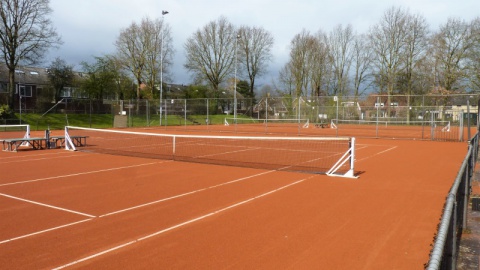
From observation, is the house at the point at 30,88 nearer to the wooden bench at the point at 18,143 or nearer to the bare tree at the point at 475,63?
the wooden bench at the point at 18,143

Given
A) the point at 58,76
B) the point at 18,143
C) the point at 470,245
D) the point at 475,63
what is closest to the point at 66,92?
the point at 58,76

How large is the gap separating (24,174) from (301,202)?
8.53 metres

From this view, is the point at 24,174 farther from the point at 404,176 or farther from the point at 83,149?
the point at 404,176

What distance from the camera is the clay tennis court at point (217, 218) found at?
486cm

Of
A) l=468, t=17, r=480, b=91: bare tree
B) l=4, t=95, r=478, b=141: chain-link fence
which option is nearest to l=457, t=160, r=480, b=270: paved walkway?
l=4, t=95, r=478, b=141: chain-link fence

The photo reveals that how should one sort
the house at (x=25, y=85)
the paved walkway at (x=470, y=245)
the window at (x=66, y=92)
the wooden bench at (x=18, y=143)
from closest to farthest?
the paved walkway at (x=470, y=245) < the wooden bench at (x=18, y=143) < the house at (x=25, y=85) < the window at (x=66, y=92)

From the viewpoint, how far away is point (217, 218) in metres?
6.64

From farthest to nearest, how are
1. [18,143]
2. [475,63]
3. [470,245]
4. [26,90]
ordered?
[26,90], [475,63], [18,143], [470,245]

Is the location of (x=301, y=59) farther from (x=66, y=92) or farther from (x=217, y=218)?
(x=217, y=218)

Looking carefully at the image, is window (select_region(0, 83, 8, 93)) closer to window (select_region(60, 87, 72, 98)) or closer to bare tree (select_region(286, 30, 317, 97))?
window (select_region(60, 87, 72, 98))

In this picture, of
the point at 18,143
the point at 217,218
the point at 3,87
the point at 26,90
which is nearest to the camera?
the point at 217,218

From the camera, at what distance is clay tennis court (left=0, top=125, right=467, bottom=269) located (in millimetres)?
4863

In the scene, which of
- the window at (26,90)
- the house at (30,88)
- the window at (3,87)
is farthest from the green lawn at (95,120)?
the window at (26,90)

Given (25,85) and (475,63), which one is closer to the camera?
(475,63)
